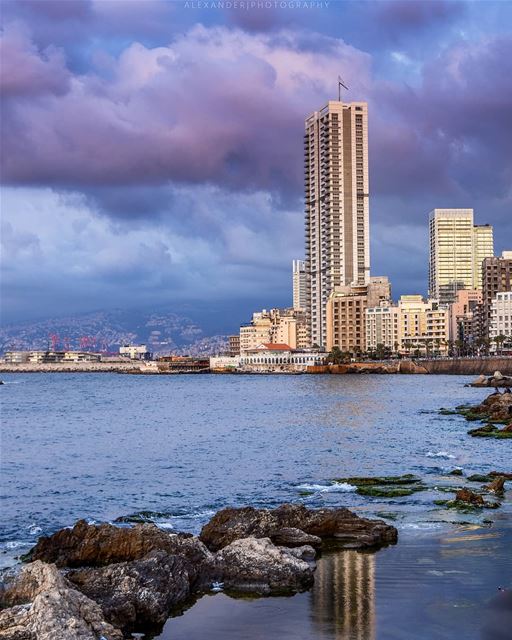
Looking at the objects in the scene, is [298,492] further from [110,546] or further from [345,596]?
[345,596]

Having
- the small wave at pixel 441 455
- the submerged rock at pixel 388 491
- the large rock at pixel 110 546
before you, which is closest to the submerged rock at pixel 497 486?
the submerged rock at pixel 388 491

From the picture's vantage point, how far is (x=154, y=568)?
1695 centimetres

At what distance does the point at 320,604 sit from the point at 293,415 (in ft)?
201

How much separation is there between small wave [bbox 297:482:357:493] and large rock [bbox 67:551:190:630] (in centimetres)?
1419

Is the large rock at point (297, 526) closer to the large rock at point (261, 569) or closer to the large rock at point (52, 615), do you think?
the large rock at point (261, 569)

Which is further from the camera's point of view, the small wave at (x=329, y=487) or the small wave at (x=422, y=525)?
the small wave at (x=329, y=487)

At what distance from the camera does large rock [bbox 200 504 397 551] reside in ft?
70.5

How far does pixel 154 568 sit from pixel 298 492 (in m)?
14.8

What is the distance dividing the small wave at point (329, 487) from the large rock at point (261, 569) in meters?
12.1

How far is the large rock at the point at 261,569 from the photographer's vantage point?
1773 cm

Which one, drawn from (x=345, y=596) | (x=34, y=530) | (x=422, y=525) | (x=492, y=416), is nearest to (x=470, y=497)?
(x=422, y=525)

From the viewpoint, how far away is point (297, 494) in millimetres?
30750

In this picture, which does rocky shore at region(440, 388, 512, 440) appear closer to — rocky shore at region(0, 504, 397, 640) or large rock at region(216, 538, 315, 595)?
rocky shore at region(0, 504, 397, 640)

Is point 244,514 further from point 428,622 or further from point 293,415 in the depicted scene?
point 293,415
